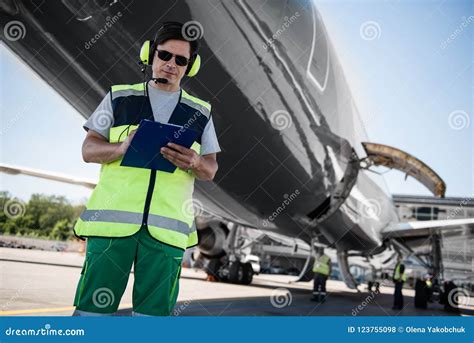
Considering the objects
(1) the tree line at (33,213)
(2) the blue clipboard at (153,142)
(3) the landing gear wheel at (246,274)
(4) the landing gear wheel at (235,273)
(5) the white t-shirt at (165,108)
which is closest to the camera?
(2) the blue clipboard at (153,142)

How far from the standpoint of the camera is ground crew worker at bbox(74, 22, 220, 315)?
6.53 ft

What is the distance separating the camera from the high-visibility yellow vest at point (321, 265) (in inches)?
396

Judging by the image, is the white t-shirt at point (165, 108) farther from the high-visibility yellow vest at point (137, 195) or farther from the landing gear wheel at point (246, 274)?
the landing gear wheel at point (246, 274)

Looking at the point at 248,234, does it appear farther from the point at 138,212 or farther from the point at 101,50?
the point at 138,212

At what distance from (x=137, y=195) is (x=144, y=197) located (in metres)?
0.03

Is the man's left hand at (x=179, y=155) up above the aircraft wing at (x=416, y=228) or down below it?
below

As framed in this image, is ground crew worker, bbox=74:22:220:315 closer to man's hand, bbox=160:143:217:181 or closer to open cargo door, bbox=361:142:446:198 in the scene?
man's hand, bbox=160:143:217:181

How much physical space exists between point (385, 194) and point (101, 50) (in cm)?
968

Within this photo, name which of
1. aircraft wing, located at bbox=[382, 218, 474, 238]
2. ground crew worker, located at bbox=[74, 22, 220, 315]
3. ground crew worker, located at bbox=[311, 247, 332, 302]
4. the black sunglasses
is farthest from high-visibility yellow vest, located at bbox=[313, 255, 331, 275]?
the black sunglasses

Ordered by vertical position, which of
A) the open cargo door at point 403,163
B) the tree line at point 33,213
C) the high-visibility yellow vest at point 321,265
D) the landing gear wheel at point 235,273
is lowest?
the tree line at point 33,213

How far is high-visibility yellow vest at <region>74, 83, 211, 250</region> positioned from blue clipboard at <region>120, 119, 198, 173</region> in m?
0.05

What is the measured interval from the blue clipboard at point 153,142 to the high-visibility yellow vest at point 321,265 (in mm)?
8403

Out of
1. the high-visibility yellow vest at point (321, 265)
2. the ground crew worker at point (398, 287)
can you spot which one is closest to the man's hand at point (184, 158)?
the high-visibility yellow vest at point (321, 265)

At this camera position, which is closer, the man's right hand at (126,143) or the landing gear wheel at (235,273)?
the man's right hand at (126,143)
